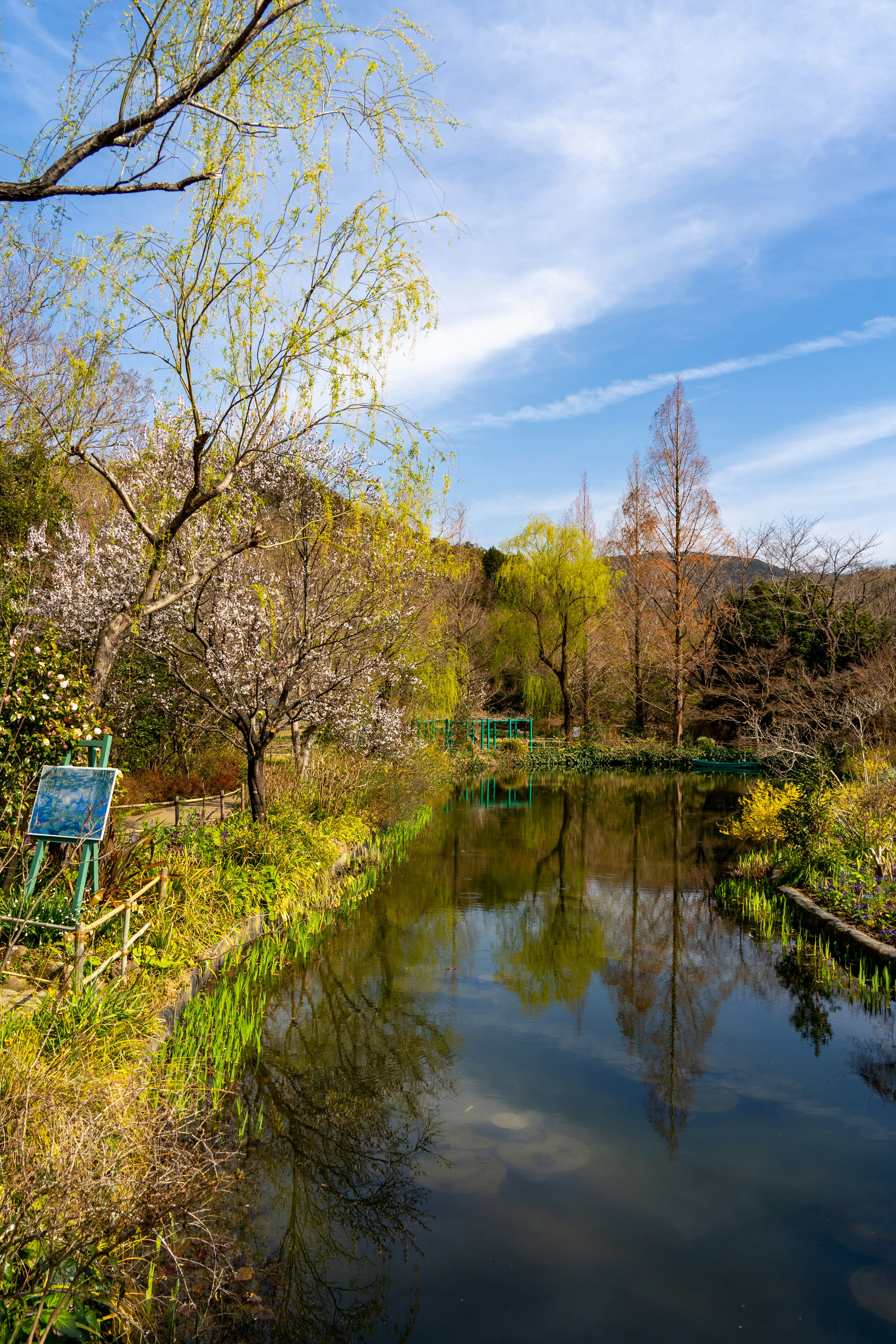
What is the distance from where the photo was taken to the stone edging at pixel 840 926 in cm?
709

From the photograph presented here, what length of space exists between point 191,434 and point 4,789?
14.9 ft

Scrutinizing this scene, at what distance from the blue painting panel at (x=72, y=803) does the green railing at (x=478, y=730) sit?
1313 centimetres

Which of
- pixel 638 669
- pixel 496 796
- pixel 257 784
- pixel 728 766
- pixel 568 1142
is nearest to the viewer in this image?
pixel 568 1142

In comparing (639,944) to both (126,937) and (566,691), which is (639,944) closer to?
(126,937)

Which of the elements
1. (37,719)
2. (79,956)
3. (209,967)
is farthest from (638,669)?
(79,956)

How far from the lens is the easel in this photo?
4.82 metres

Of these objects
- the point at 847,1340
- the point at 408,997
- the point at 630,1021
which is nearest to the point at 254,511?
the point at 408,997

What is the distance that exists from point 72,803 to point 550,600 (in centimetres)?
2683

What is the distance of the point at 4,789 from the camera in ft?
18.7

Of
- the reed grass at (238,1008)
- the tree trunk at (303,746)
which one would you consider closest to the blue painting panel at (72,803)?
the reed grass at (238,1008)

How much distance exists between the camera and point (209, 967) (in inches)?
250

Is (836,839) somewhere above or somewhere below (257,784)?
below

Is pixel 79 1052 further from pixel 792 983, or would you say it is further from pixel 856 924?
pixel 856 924

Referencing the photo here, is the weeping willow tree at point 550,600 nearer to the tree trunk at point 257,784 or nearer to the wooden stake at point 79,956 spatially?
the tree trunk at point 257,784
